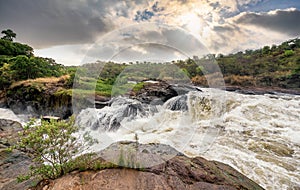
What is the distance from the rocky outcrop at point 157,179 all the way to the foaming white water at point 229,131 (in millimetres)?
1192

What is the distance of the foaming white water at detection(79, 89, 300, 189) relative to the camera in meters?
4.88

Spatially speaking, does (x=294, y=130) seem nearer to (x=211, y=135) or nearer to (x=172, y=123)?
(x=211, y=135)

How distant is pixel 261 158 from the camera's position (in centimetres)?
527

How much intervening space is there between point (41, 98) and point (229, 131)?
10.9 m

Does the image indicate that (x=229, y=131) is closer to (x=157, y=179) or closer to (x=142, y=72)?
(x=142, y=72)

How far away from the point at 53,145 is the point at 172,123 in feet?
18.9

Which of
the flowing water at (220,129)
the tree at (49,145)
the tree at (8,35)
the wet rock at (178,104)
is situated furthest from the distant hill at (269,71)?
the tree at (8,35)

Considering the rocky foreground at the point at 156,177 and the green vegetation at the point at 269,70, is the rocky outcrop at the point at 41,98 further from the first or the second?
the green vegetation at the point at 269,70

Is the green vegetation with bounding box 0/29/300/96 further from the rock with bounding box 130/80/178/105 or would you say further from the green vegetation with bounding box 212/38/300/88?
the rock with bounding box 130/80/178/105

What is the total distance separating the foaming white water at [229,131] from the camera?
4.88 m

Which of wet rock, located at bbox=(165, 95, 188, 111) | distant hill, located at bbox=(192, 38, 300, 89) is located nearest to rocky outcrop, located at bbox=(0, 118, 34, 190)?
wet rock, located at bbox=(165, 95, 188, 111)

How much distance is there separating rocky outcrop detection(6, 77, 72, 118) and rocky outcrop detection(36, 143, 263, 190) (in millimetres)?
8958

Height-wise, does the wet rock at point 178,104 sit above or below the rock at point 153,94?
below

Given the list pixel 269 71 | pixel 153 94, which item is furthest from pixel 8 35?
pixel 269 71
